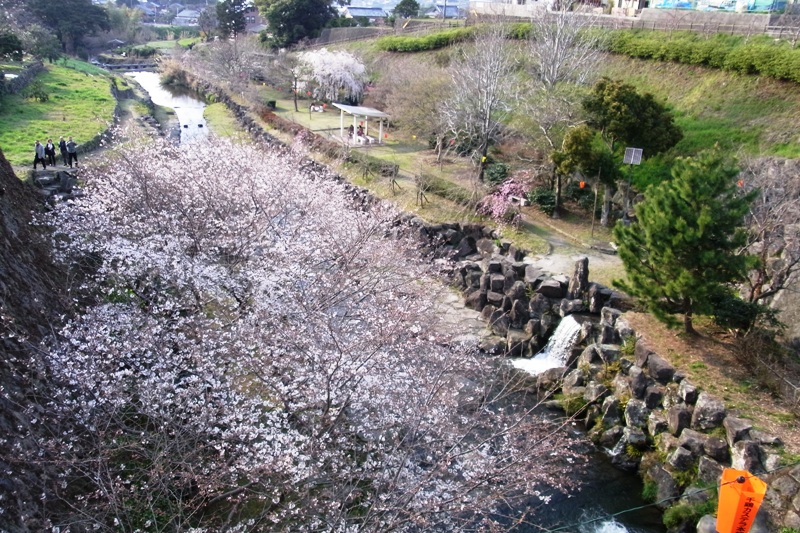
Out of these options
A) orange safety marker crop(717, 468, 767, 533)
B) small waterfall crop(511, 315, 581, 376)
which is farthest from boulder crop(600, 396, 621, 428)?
orange safety marker crop(717, 468, 767, 533)

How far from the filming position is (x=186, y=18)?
9656 cm

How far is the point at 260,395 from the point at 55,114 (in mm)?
25263

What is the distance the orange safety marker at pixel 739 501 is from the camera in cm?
711

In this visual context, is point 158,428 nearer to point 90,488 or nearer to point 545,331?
point 90,488

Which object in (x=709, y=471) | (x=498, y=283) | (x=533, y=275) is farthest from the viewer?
(x=498, y=283)

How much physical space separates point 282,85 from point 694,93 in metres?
27.0

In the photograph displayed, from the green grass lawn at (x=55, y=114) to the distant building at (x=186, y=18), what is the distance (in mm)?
58070

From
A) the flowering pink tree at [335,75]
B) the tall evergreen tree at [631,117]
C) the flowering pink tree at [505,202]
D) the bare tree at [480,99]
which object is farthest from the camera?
the flowering pink tree at [335,75]

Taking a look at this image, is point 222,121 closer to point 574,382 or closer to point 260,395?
point 574,382

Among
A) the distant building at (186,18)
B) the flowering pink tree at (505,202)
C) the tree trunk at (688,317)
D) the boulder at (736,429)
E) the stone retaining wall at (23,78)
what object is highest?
the distant building at (186,18)

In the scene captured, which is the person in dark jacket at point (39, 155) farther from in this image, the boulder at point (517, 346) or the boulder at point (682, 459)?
the boulder at point (682, 459)

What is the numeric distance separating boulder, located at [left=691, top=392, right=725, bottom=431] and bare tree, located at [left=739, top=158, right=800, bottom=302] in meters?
3.04

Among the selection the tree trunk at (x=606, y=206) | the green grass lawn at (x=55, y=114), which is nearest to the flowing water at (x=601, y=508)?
the tree trunk at (x=606, y=206)

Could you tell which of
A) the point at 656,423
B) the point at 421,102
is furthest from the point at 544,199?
the point at 656,423
